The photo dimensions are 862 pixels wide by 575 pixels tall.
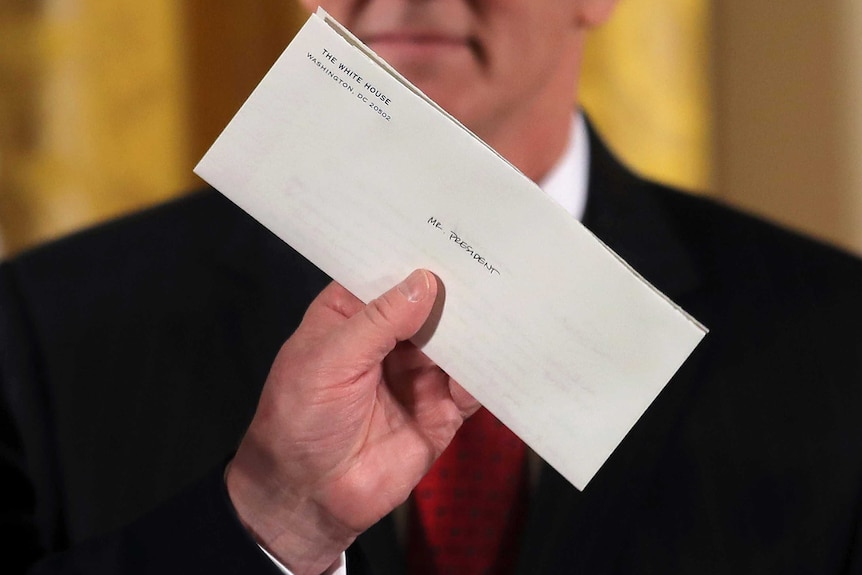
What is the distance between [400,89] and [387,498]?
25cm

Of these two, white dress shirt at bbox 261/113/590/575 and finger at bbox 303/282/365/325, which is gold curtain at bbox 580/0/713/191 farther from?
finger at bbox 303/282/365/325

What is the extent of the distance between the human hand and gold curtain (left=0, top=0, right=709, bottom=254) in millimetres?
539

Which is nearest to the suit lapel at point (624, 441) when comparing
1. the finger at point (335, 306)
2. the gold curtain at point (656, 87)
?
the gold curtain at point (656, 87)

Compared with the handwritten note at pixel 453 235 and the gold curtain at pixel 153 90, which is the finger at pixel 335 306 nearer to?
the handwritten note at pixel 453 235

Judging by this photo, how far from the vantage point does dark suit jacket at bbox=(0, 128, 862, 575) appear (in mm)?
754

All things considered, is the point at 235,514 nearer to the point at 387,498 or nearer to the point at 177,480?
the point at 387,498

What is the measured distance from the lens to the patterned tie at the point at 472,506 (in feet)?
2.45

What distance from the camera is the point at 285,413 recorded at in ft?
1.77

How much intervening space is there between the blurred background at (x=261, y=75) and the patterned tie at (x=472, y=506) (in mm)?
436

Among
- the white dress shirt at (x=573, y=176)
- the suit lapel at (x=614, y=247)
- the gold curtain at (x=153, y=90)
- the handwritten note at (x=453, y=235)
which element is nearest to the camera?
the handwritten note at (x=453, y=235)

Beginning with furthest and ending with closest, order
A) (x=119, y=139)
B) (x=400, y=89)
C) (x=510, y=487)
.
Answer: (x=119, y=139) → (x=510, y=487) → (x=400, y=89)

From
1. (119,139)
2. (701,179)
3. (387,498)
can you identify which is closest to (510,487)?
(387,498)

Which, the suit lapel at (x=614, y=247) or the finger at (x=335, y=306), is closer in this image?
the finger at (x=335, y=306)

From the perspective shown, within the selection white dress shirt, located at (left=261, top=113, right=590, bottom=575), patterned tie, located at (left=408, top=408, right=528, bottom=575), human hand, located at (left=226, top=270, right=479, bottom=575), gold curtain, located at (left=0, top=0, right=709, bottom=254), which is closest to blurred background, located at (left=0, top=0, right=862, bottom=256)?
gold curtain, located at (left=0, top=0, right=709, bottom=254)
